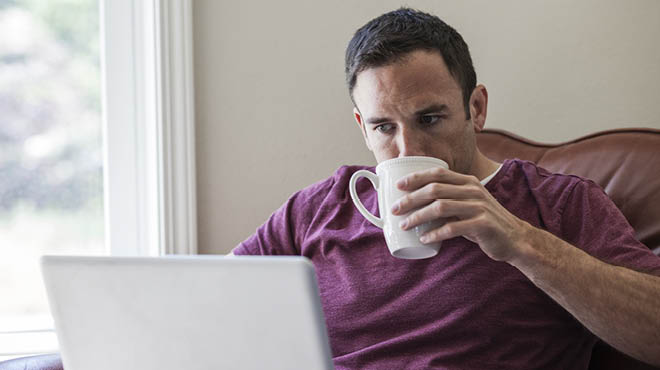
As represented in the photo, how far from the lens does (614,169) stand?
1.34m

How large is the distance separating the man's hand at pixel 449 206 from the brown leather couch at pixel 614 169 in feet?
1.48

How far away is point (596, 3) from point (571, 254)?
3.52ft

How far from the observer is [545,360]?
3.86 ft

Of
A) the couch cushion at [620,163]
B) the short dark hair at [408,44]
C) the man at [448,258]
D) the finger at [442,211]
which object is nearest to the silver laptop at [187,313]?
the finger at [442,211]

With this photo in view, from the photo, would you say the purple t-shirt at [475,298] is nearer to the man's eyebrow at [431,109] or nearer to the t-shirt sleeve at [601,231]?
the t-shirt sleeve at [601,231]

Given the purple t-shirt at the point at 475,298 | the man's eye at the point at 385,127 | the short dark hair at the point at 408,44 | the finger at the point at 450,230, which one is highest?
the short dark hair at the point at 408,44

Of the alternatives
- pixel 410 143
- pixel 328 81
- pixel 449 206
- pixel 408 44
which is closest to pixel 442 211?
pixel 449 206

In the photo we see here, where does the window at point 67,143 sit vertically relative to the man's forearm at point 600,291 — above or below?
above

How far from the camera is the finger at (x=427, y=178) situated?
2.88 feet

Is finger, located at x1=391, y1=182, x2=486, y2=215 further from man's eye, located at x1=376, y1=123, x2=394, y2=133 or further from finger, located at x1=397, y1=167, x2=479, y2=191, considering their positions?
man's eye, located at x1=376, y1=123, x2=394, y2=133

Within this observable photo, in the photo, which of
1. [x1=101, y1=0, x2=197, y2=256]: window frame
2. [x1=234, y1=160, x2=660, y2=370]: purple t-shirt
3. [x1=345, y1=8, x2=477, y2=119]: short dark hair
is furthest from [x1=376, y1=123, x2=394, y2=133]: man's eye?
[x1=101, y1=0, x2=197, y2=256]: window frame

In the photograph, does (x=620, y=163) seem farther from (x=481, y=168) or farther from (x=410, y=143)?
(x=410, y=143)

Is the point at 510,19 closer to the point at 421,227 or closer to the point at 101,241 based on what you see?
the point at 421,227

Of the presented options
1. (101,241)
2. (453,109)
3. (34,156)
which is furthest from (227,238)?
(453,109)
